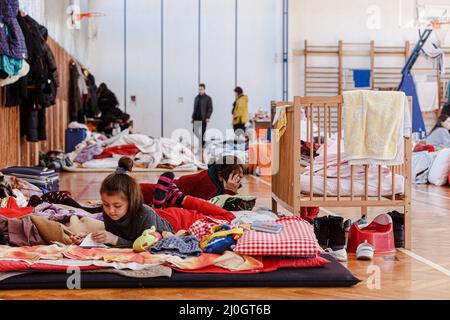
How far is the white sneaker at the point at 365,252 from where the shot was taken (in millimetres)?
3230

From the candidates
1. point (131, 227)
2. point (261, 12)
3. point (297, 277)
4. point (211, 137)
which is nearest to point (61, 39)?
point (211, 137)

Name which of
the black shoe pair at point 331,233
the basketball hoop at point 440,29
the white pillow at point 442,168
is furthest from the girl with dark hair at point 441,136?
the black shoe pair at point 331,233

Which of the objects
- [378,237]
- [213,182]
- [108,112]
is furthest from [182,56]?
[378,237]

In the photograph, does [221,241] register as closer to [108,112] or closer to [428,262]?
[428,262]

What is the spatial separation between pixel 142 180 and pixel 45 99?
139 cm

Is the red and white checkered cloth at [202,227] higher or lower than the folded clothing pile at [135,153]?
lower

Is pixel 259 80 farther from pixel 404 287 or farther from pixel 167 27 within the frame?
pixel 404 287

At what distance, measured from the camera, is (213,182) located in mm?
4457

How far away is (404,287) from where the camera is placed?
2.69 metres

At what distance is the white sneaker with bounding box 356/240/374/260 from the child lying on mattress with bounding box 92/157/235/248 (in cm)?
90

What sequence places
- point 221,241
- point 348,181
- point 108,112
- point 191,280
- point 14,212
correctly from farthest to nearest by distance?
point 108,112
point 14,212
point 348,181
point 221,241
point 191,280

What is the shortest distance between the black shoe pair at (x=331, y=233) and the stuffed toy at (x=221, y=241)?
1.87 feet

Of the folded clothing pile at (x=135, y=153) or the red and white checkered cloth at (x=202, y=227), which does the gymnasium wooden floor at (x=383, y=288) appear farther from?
the folded clothing pile at (x=135, y=153)

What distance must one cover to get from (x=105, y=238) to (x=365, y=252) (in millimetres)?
1271
